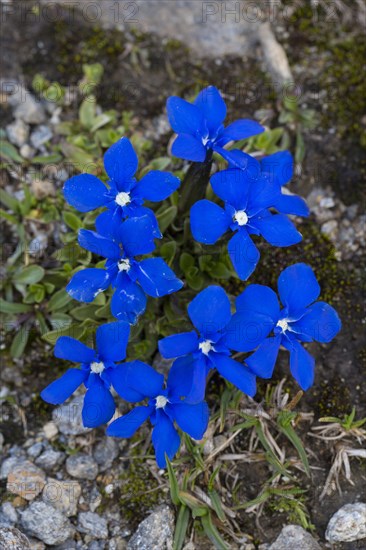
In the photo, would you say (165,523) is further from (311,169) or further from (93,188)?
(311,169)

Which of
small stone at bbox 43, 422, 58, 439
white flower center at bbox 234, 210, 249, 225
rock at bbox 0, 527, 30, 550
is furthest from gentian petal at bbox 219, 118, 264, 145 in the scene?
rock at bbox 0, 527, 30, 550

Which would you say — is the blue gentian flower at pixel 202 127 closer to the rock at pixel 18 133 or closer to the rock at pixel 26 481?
the rock at pixel 18 133

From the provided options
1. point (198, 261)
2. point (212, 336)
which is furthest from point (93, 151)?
point (212, 336)

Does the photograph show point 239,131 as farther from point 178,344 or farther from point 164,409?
point 164,409

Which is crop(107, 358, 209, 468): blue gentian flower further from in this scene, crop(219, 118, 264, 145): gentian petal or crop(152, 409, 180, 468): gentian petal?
crop(219, 118, 264, 145): gentian petal

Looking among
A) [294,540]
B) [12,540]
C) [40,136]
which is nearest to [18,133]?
[40,136]

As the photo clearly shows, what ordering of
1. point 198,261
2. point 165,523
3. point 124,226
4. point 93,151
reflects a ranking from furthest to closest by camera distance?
1. point 93,151
2. point 198,261
3. point 165,523
4. point 124,226
